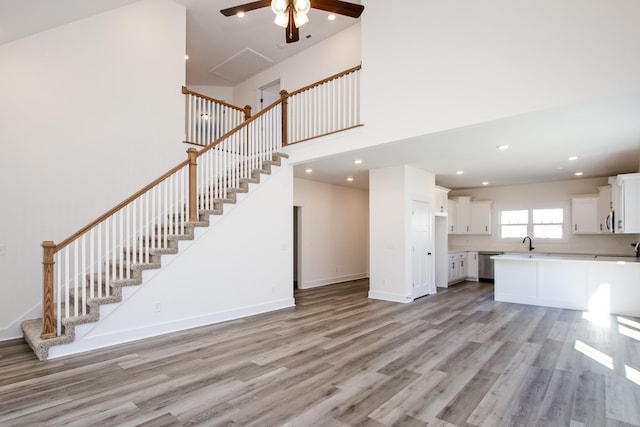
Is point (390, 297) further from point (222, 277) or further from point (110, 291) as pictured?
point (110, 291)

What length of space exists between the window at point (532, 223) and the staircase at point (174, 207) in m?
6.31

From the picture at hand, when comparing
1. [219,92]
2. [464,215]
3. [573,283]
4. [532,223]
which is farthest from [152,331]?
[532,223]

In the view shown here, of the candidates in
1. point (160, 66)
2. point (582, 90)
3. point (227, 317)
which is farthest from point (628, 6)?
point (160, 66)

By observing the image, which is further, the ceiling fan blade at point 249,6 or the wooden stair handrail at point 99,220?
the ceiling fan blade at point 249,6

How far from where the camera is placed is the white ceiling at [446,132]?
4016mm

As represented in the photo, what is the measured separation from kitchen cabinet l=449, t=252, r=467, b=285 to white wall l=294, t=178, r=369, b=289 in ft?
8.23

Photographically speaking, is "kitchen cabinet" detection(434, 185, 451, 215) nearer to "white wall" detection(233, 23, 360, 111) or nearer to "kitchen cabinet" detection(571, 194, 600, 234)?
"kitchen cabinet" detection(571, 194, 600, 234)

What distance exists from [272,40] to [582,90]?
608cm

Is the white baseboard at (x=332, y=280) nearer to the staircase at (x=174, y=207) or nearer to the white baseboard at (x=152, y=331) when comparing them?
the white baseboard at (x=152, y=331)

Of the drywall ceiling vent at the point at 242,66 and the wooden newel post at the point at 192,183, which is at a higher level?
the drywall ceiling vent at the point at 242,66

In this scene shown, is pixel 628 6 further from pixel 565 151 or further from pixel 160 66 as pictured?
pixel 160 66

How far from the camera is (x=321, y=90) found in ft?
19.5

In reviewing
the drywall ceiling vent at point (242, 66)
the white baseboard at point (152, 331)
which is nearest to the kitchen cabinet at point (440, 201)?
Answer: the white baseboard at point (152, 331)

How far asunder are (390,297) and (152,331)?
4354mm
